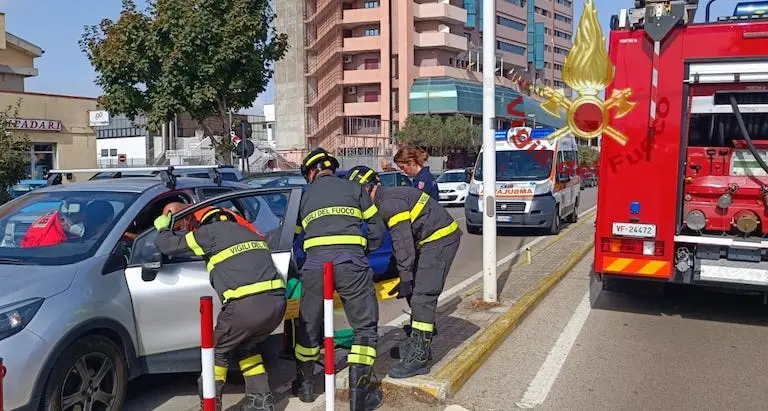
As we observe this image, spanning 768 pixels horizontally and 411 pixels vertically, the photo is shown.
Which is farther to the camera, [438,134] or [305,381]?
[438,134]

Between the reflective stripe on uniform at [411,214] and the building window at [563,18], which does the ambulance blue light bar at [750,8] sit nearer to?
the reflective stripe on uniform at [411,214]

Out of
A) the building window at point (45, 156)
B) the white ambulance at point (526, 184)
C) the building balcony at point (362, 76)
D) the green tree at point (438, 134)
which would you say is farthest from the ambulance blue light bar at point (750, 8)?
the building balcony at point (362, 76)

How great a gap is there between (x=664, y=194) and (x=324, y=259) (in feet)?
13.3

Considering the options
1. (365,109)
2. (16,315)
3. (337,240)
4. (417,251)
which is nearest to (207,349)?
(16,315)

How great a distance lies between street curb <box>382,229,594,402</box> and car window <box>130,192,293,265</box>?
4.95 feet

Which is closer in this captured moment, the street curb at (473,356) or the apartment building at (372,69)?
the street curb at (473,356)

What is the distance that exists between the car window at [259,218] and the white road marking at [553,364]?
2.22m

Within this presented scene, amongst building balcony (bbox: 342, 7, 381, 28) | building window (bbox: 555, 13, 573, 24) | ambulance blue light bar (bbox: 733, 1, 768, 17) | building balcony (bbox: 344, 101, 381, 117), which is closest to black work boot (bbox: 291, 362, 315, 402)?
ambulance blue light bar (bbox: 733, 1, 768, 17)

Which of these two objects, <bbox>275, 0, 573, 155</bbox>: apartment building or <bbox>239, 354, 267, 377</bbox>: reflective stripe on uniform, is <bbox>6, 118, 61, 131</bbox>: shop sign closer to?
<bbox>239, 354, 267, 377</bbox>: reflective stripe on uniform

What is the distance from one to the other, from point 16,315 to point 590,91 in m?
5.59

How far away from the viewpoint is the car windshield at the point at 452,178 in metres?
25.5

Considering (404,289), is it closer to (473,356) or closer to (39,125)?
(473,356)

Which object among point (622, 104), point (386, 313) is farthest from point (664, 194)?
point (386, 313)

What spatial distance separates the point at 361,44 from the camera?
56094 millimetres
